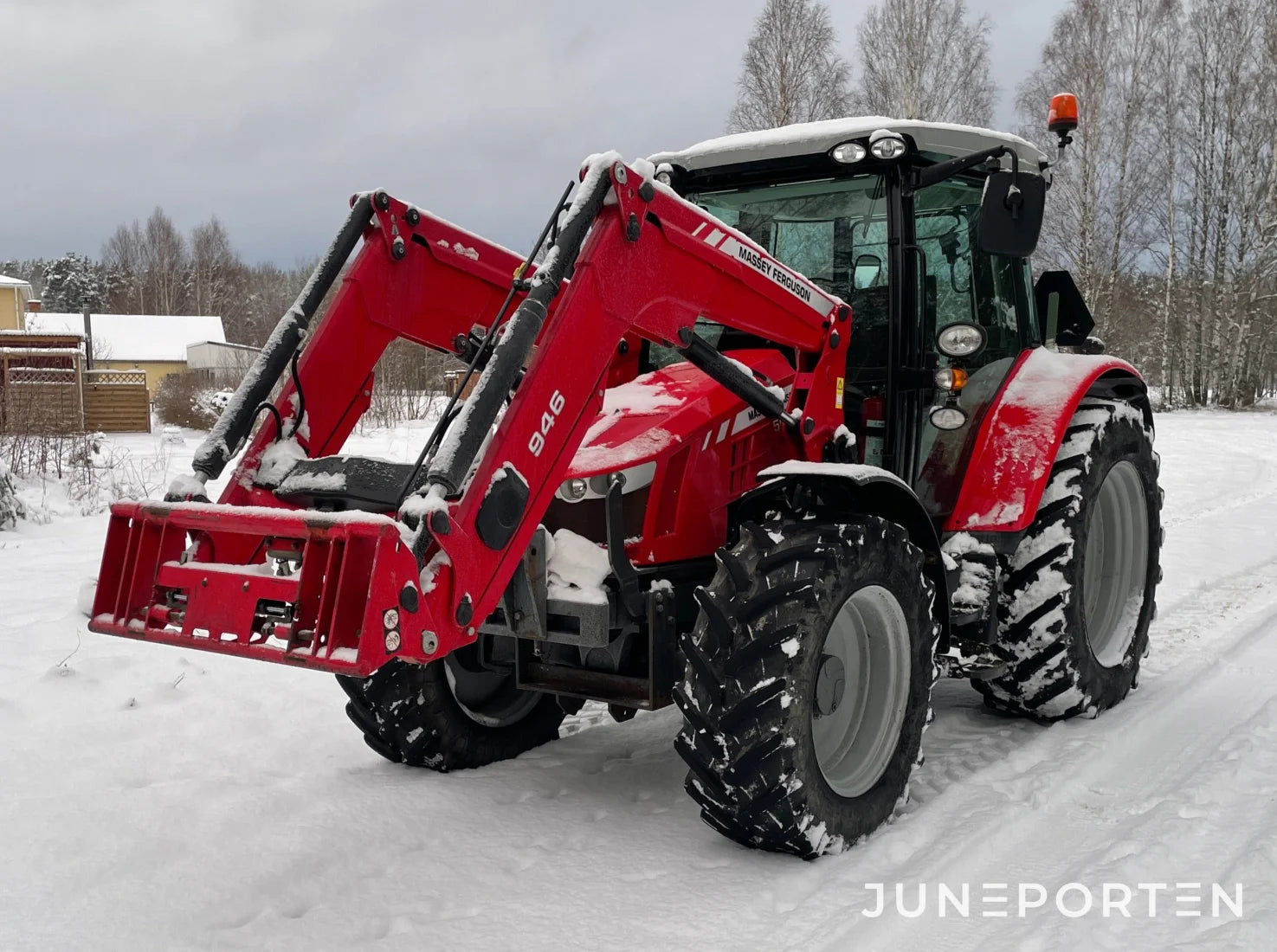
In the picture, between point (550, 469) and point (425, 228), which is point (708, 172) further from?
point (550, 469)

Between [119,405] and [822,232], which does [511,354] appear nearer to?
[822,232]

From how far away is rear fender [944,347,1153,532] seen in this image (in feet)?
12.9

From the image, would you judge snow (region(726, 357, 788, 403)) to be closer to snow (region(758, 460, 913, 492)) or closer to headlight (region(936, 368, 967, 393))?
snow (region(758, 460, 913, 492))

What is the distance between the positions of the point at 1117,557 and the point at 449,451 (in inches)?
140

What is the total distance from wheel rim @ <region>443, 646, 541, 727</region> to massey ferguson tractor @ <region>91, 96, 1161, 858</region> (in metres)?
0.01

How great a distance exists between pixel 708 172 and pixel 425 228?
1.13 metres

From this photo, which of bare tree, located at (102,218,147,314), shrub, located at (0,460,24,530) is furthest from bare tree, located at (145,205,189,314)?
shrub, located at (0,460,24,530)

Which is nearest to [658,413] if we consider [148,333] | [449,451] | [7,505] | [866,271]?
[449,451]

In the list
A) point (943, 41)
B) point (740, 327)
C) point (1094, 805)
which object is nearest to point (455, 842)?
point (740, 327)

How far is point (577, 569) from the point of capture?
313 cm

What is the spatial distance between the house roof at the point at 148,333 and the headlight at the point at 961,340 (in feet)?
Result: 174

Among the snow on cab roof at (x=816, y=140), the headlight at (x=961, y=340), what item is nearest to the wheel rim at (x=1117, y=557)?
the headlight at (x=961, y=340)

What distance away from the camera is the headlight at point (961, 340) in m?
3.82

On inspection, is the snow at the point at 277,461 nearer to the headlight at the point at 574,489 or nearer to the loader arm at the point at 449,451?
the loader arm at the point at 449,451
